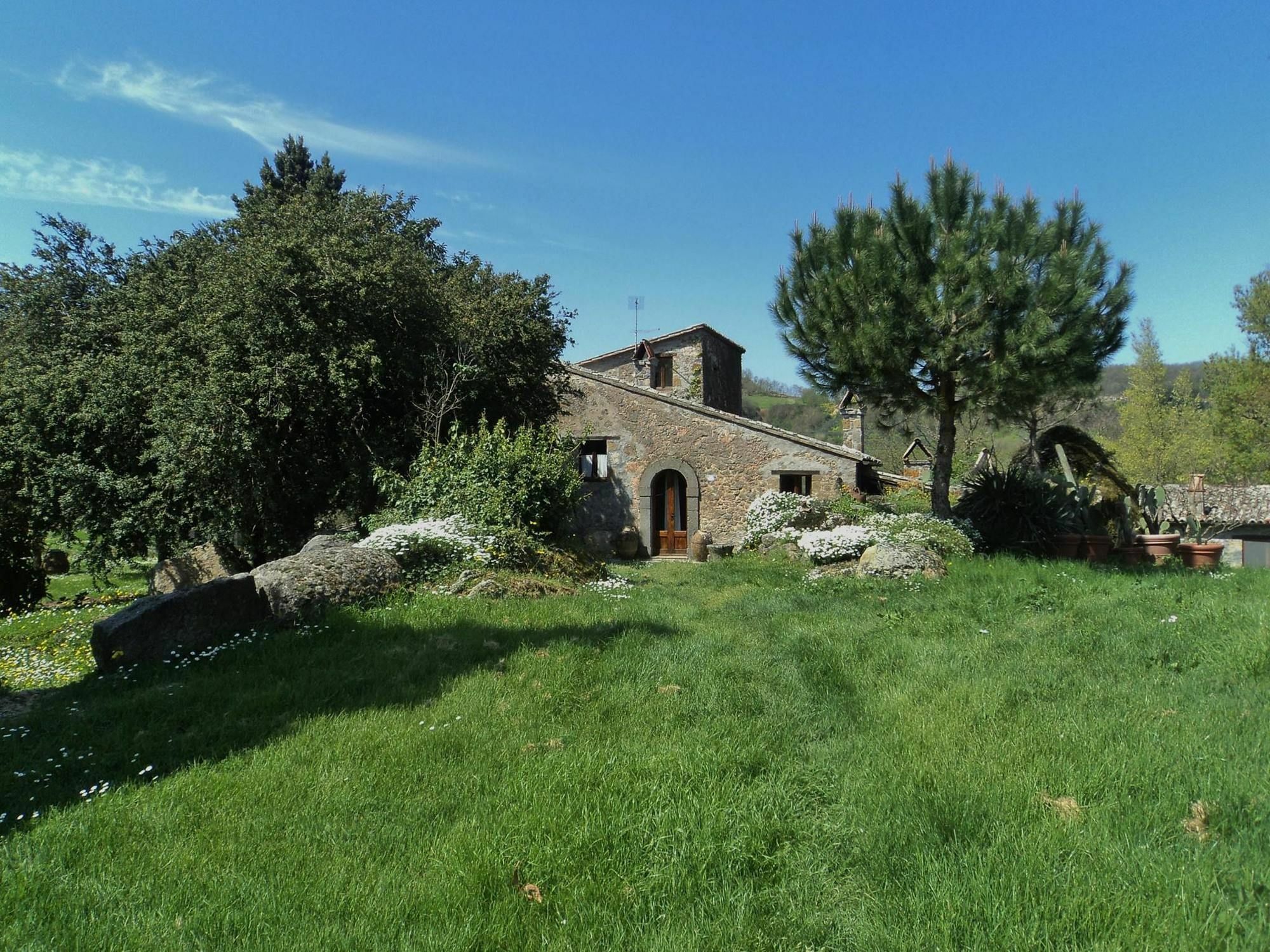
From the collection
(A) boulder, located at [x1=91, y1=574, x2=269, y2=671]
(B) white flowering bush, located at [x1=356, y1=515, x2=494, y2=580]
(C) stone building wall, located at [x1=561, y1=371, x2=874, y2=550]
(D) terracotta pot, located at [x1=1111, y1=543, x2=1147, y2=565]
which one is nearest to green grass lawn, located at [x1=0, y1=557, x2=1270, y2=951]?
(A) boulder, located at [x1=91, y1=574, x2=269, y2=671]

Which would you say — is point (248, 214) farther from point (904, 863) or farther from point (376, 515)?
point (904, 863)

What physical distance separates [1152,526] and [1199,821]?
52.2 ft

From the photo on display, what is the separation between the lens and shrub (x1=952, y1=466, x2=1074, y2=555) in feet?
46.1

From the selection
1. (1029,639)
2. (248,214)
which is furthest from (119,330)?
(1029,639)

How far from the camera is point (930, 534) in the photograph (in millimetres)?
12398

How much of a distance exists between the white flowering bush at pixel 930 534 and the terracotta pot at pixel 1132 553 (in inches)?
138

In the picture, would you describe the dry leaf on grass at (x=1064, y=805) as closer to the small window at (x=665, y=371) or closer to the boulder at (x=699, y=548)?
the boulder at (x=699, y=548)

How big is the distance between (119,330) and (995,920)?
1865 centimetres

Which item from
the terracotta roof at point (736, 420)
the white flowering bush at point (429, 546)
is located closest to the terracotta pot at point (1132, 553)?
the terracotta roof at point (736, 420)

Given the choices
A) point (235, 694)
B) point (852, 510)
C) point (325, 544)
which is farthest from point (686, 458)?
point (235, 694)

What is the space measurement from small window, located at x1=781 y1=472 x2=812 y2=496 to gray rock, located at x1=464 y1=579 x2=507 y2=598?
10807 mm

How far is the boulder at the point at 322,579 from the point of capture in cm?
760

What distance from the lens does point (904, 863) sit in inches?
113

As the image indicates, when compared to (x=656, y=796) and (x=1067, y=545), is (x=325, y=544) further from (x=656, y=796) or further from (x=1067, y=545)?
(x=1067, y=545)
